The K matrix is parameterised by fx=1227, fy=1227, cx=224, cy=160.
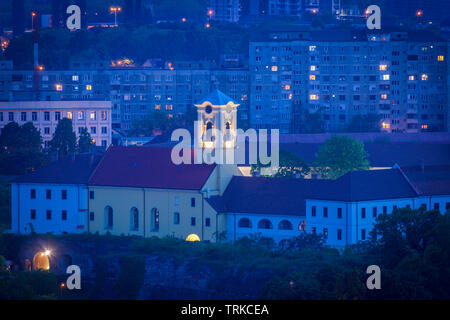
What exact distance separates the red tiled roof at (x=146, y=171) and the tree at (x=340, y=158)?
17.5 metres

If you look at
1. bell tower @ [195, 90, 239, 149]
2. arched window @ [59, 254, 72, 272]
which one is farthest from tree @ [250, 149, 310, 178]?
arched window @ [59, 254, 72, 272]

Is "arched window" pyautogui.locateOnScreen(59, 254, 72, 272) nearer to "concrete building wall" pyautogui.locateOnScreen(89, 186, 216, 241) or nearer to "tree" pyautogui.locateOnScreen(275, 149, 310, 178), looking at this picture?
"concrete building wall" pyautogui.locateOnScreen(89, 186, 216, 241)

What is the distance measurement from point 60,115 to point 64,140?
568 inches

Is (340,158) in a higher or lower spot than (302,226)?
higher

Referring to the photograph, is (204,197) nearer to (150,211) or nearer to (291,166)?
(150,211)

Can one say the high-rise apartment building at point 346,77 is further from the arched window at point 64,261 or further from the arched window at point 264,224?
the arched window at point 64,261

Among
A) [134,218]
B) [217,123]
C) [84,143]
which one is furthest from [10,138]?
[217,123]

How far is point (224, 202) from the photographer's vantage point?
75938 millimetres

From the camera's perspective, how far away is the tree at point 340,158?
9294 centimetres

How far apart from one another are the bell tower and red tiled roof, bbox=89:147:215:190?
1928 millimetres

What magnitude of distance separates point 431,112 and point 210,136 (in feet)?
269

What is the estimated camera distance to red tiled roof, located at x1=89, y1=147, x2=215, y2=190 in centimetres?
7606

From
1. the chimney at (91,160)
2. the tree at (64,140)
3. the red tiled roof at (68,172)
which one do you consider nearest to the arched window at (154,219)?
the red tiled roof at (68,172)

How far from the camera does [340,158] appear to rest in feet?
308
